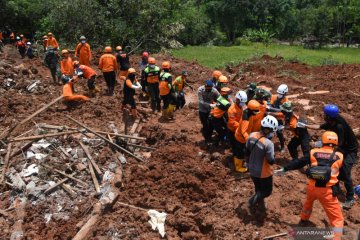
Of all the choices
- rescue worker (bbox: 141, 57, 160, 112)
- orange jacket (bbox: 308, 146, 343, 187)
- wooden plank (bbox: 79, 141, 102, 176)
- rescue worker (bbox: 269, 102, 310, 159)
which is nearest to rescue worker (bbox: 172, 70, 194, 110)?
rescue worker (bbox: 141, 57, 160, 112)

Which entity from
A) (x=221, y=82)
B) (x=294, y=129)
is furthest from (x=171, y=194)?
(x=221, y=82)

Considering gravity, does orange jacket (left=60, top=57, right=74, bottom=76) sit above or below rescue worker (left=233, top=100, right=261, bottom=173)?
above

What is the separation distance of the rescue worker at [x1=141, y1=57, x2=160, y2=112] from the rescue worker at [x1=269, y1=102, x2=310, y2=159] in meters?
4.38

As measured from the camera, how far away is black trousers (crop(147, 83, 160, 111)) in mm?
12164

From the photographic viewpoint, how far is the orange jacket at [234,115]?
8383mm

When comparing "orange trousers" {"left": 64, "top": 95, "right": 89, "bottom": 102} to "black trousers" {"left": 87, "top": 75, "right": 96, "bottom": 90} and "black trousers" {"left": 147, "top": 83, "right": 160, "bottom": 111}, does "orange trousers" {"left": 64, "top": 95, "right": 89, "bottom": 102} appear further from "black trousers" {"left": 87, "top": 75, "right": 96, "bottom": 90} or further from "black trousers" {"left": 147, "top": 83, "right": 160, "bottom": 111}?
"black trousers" {"left": 147, "top": 83, "right": 160, "bottom": 111}

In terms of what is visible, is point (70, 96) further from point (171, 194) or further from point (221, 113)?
point (171, 194)

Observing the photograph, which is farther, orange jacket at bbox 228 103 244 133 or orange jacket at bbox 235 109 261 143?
orange jacket at bbox 228 103 244 133

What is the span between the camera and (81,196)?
8.35 metres

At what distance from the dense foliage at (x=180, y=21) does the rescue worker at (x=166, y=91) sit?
42.7 feet

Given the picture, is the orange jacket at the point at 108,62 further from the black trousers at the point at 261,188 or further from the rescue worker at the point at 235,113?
the black trousers at the point at 261,188

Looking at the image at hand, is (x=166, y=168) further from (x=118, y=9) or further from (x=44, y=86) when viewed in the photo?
(x=118, y=9)

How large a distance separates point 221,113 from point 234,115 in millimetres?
837

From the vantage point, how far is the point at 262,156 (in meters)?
6.65
